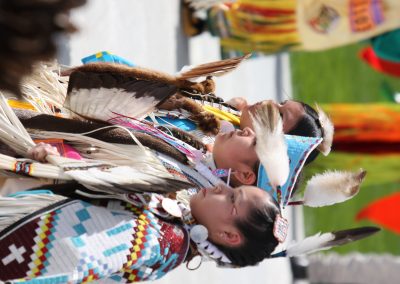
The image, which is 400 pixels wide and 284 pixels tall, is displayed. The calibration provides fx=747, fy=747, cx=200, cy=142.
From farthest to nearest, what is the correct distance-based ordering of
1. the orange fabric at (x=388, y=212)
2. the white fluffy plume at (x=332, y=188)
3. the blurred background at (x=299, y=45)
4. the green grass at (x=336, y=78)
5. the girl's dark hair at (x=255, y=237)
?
the green grass at (x=336, y=78) → the orange fabric at (x=388, y=212) → the blurred background at (x=299, y=45) → the white fluffy plume at (x=332, y=188) → the girl's dark hair at (x=255, y=237)

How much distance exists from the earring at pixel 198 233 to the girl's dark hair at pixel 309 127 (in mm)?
760

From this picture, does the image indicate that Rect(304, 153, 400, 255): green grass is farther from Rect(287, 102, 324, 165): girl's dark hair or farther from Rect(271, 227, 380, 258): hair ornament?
Rect(271, 227, 380, 258): hair ornament

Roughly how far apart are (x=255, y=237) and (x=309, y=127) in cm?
78

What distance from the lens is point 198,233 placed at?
1.93 meters

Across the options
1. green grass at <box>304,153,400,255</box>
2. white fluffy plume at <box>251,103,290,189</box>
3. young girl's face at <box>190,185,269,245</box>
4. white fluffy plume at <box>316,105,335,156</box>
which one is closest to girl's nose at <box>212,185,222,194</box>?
young girl's face at <box>190,185,269,245</box>

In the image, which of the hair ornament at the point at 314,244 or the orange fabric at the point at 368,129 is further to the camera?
the orange fabric at the point at 368,129

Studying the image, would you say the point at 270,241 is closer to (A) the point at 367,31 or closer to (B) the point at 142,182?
(B) the point at 142,182

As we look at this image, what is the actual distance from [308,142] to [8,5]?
4.54 feet

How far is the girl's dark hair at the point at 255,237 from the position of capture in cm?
192

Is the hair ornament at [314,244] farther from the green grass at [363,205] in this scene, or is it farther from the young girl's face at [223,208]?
the green grass at [363,205]

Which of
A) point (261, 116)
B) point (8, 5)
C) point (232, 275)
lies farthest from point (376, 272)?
point (8, 5)

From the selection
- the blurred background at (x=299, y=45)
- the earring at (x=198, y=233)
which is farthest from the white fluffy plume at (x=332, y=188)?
the blurred background at (x=299, y=45)

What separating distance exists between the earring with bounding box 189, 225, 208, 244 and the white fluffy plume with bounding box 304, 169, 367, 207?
0.59 metres

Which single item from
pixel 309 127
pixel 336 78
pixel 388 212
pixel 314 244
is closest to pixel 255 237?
pixel 314 244
